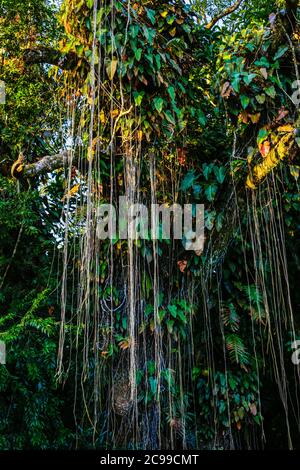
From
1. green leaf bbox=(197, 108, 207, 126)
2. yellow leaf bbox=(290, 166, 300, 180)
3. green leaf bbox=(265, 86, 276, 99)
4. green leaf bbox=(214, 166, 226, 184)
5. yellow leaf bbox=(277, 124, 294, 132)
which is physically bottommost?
yellow leaf bbox=(290, 166, 300, 180)

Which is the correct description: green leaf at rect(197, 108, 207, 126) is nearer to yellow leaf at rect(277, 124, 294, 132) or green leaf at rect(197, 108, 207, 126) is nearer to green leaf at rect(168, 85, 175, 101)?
green leaf at rect(168, 85, 175, 101)

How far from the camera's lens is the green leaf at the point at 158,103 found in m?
2.29

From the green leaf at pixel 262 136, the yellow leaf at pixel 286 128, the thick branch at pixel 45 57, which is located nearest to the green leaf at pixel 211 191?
the green leaf at pixel 262 136

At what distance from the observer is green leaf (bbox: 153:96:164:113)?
2291mm

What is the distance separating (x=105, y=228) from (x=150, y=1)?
4.07ft

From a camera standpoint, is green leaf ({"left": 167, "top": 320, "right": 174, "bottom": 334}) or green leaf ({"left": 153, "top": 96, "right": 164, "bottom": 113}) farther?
green leaf ({"left": 167, "top": 320, "right": 174, "bottom": 334})

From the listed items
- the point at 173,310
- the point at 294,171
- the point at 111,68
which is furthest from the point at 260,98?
the point at 173,310

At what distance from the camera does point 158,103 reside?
230 cm

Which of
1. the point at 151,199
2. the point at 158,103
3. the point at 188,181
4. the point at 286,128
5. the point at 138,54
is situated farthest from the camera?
Result: the point at 188,181

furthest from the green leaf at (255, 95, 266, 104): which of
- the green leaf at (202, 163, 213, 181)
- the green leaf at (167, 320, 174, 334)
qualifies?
the green leaf at (167, 320, 174, 334)

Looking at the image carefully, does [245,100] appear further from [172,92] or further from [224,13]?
[224,13]

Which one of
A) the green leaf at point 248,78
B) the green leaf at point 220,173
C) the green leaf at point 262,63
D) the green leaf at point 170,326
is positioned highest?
the green leaf at point 262,63

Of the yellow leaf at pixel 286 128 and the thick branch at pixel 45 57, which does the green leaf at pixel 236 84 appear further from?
the thick branch at pixel 45 57

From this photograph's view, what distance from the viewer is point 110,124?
2525 millimetres
